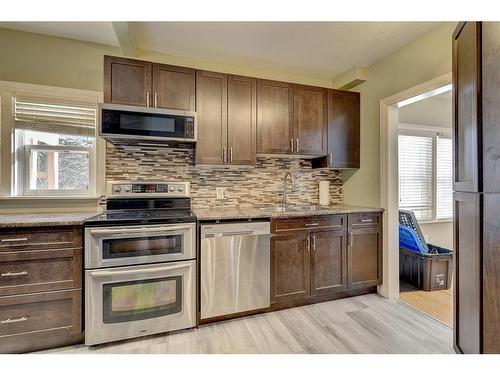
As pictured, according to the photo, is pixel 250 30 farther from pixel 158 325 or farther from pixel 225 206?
pixel 158 325

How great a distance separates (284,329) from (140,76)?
2493mm

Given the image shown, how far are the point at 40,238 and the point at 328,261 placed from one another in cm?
239

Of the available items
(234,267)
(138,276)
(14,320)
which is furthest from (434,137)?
(14,320)

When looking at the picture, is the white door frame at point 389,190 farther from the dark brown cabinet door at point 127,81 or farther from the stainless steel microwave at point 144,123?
the dark brown cabinet door at point 127,81

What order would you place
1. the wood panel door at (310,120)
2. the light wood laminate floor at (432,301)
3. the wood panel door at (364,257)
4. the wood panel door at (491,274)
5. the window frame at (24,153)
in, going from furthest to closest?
1. the wood panel door at (310,120)
2. the wood panel door at (364,257)
3. the light wood laminate floor at (432,301)
4. the window frame at (24,153)
5. the wood panel door at (491,274)

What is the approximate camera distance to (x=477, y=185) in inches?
49.0

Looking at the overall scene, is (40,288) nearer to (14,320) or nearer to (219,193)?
(14,320)

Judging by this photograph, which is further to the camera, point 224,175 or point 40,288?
point 224,175

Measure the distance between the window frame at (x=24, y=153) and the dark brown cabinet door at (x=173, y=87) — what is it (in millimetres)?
622

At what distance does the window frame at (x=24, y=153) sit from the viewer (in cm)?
204

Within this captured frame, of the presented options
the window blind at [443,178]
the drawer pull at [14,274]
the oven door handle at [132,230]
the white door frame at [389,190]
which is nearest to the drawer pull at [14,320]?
the drawer pull at [14,274]

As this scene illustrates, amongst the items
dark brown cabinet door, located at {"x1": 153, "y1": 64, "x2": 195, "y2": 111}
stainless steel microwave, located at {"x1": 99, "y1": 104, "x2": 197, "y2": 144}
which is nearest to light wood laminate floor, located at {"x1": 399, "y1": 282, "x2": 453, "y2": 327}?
stainless steel microwave, located at {"x1": 99, "y1": 104, "x2": 197, "y2": 144}

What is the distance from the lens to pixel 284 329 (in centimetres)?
195
